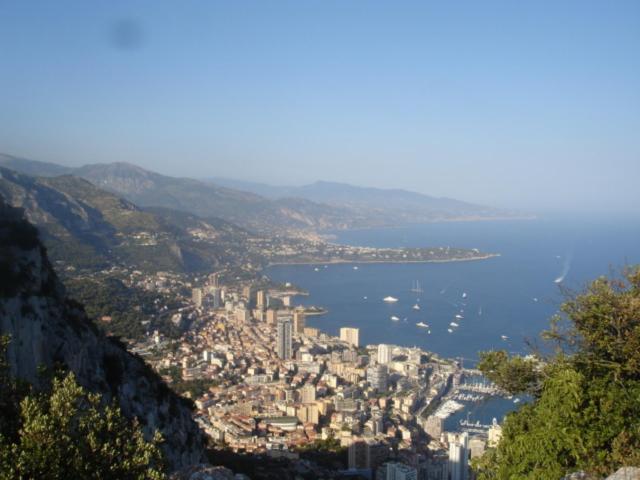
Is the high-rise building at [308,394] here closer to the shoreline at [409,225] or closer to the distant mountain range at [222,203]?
the distant mountain range at [222,203]

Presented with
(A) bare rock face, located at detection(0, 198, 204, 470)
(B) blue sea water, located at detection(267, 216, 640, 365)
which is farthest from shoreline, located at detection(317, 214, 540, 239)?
(A) bare rock face, located at detection(0, 198, 204, 470)

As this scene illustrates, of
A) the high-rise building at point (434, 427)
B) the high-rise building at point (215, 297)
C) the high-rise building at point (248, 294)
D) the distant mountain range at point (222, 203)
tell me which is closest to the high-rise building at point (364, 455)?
the high-rise building at point (434, 427)

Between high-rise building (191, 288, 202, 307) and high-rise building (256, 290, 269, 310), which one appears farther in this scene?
high-rise building (256, 290, 269, 310)

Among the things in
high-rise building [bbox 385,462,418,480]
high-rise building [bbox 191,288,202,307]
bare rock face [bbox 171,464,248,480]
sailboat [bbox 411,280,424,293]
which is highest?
bare rock face [bbox 171,464,248,480]

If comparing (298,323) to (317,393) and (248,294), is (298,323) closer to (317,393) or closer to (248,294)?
(317,393)

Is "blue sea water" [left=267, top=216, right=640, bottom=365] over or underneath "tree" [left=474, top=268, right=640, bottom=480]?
underneath

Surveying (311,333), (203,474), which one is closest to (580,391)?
(203,474)

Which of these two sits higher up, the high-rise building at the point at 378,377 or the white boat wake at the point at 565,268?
the white boat wake at the point at 565,268

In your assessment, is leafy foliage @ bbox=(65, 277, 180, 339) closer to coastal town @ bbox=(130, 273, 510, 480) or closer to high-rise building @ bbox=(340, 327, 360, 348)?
coastal town @ bbox=(130, 273, 510, 480)
